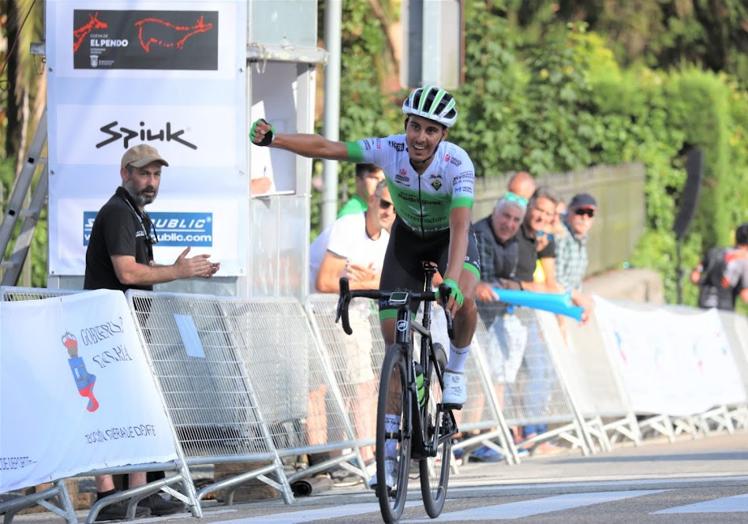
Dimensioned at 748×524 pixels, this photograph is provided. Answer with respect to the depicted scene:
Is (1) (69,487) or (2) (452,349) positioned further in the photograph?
(1) (69,487)

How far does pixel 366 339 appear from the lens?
13.9 metres

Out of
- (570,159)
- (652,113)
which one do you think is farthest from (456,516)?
(652,113)

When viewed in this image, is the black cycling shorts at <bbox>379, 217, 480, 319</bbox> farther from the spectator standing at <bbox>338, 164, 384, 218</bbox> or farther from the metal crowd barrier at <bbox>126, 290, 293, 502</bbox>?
the spectator standing at <bbox>338, 164, 384, 218</bbox>

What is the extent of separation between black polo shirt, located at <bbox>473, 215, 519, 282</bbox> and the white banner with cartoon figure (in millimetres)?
1994

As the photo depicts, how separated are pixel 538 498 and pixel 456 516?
106 cm

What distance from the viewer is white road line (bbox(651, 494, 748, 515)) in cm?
1028

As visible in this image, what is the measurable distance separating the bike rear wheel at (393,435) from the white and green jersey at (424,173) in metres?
1.04

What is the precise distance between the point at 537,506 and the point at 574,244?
21.7 ft

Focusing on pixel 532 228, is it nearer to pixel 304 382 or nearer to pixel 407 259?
pixel 304 382

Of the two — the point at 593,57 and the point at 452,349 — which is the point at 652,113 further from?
the point at 452,349

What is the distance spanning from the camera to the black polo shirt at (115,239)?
11.7 m

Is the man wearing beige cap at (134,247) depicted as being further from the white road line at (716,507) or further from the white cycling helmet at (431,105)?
the white road line at (716,507)

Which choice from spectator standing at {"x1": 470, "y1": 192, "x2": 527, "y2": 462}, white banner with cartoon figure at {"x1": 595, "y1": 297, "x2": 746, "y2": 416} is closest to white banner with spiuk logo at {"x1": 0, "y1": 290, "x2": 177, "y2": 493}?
spectator standing at {"x1": 470, "y1": 192, "x2": 527, "y2": 462}

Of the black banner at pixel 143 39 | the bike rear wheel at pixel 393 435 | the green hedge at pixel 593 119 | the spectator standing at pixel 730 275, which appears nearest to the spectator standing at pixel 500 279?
the black banner at pixel 143 39
